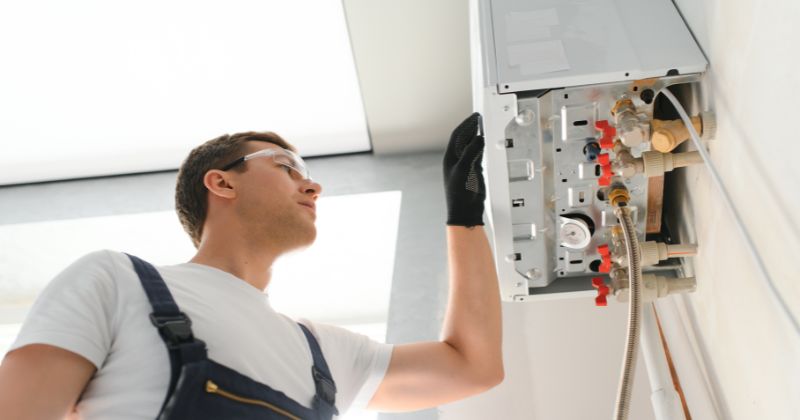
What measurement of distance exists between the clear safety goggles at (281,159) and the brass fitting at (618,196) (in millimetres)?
737

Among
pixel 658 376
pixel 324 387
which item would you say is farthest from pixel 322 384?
pixel 658 376

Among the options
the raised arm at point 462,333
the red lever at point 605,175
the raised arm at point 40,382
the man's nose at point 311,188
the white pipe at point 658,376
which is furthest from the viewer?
the man's nose at point 311,188

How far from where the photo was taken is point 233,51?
2.55m

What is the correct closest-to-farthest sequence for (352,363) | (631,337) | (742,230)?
(742,230), (631,337), (352,363)

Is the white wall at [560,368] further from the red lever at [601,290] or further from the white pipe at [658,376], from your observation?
the red lever at [601,290]

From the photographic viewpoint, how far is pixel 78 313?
1.15 meters

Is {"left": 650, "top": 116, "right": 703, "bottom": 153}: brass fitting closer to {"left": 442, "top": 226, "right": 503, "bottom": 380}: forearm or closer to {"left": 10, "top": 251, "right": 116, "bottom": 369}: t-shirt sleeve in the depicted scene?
{"left": 442, "top": 226, "right": 503, "bottom": 380}: forearm

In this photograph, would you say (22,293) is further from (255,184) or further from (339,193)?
(255,184)

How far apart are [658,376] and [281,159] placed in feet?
3.06

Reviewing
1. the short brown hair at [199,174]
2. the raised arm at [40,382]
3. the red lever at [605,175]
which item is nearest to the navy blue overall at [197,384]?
the raised arm at [40,382]

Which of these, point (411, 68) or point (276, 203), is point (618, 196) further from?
point (411, 68)

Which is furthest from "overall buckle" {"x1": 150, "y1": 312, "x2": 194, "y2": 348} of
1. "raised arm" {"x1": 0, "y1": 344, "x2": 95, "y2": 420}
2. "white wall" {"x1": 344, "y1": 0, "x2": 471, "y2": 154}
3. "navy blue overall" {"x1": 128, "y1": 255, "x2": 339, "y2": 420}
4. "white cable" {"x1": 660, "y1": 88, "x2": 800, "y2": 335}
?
"white wall" {"x1": 344, "y1": 0, "x2": 471, "y2": 154}

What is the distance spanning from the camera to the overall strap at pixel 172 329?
1141 millimetres

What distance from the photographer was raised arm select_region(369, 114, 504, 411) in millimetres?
1514
